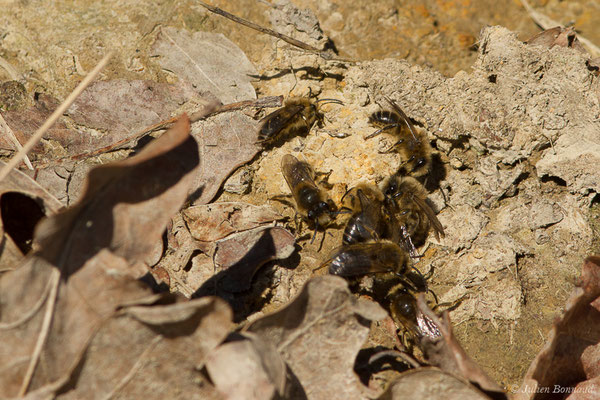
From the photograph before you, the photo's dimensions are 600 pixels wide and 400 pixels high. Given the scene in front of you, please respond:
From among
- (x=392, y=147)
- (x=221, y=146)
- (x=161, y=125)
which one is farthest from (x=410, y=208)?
(x=161, y=125)

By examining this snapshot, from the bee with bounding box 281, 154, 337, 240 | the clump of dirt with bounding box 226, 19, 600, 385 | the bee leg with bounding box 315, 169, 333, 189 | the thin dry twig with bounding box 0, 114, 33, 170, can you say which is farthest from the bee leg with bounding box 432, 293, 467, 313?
the thin dry twig with bounding box 0, 114, 33, 170

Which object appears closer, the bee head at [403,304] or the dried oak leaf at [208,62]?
the bee head at [403,304]

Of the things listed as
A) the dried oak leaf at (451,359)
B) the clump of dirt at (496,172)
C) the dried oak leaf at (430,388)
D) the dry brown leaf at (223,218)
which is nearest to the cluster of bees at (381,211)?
the clump of dirt at (496,172)

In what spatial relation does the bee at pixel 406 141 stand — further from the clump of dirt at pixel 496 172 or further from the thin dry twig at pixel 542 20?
the thin dry twig at pixel 542 20

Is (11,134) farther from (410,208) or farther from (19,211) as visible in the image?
(410,208)

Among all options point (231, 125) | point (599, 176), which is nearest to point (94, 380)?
point (231, 125)
